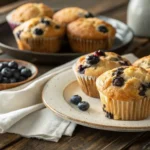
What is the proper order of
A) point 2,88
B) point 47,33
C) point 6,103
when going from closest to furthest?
point 6,103, point 2,88, point 47,33

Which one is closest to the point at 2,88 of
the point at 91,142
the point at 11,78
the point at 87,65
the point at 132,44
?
the point at 11,78

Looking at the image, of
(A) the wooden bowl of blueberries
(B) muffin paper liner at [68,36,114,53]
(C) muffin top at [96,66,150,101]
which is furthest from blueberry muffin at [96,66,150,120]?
(B) muffin paper liner at [68,36,114,53]

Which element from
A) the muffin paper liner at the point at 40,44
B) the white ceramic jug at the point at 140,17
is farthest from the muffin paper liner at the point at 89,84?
the white ceramic jug at the point at 140,17

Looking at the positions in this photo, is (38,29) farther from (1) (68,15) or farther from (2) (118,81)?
(2) (118,81)

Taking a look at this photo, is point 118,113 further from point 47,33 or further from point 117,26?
point 117,26

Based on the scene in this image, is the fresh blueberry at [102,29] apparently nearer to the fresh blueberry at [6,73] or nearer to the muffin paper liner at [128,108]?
the fresh blueberry at [6,73]

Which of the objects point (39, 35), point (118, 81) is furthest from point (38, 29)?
point (118, 81)
